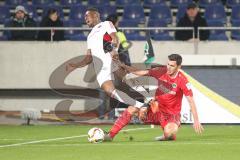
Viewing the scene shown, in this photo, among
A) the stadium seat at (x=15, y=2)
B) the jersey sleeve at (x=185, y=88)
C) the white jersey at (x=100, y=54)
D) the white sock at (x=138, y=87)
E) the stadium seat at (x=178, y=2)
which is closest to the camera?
the jersey sleeve at (x=185, y=88)

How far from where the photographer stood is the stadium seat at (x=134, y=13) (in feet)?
70.0

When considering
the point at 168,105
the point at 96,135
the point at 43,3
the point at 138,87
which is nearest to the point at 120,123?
the point at 96,135

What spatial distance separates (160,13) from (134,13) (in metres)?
0.79

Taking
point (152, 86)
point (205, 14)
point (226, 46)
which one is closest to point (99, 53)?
point (152, 86)

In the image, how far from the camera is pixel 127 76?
1862 cm

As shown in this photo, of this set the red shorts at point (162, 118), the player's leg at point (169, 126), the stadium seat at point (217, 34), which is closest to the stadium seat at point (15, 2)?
the stadium seat at point (217, 34)

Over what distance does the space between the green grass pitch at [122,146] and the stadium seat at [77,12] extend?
6165 mm

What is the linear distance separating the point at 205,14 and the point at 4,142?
10064 mm

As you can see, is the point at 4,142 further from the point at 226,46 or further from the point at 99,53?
the point at 226,46

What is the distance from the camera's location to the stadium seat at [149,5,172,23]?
69.7 feet

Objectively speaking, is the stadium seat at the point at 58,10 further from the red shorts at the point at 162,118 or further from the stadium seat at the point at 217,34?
the red shorts at the point at 162,118

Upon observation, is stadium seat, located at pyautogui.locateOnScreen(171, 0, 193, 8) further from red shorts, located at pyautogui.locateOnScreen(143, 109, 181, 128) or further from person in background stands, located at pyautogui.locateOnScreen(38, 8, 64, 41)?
red shorts, located at pyautogui.locateOnScreen(143, 109, 181, 128)

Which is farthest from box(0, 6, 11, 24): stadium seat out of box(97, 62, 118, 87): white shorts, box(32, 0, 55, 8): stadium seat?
box(97, 62, 118, 87): white shorts

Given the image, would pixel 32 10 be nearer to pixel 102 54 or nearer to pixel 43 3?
pixel 43 3
